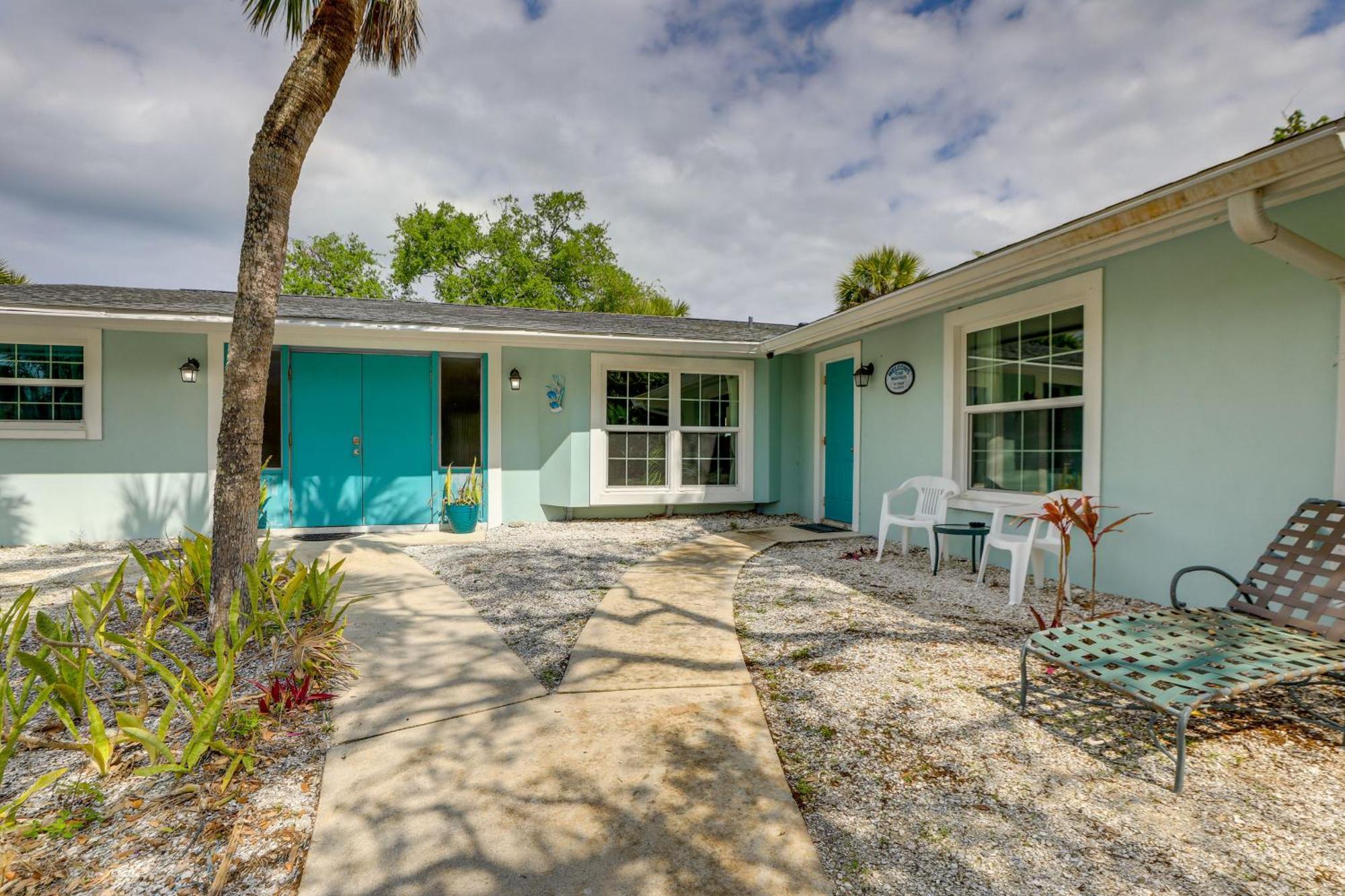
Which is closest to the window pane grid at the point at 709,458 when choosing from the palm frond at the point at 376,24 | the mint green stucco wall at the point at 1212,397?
the mint green stucco wall at the point at 1212,397

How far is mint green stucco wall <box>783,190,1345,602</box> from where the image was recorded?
3027mm

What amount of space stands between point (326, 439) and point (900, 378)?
633 centimetres

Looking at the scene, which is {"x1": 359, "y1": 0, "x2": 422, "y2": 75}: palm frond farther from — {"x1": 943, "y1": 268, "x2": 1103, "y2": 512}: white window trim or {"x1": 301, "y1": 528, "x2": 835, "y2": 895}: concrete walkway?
{"x1": 943, "y1": 268, "x2": 1103, "y2": 512}: white window trim

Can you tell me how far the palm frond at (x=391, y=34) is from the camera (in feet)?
13.5

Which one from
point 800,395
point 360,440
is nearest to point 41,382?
point 360,440

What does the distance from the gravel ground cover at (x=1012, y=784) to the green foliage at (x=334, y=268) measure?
24.9m

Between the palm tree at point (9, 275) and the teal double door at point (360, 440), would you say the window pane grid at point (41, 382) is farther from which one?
the palm tree at point (9, 275)

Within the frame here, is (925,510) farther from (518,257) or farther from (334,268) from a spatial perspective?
(334,268)

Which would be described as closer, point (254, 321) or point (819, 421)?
point (254, 321)

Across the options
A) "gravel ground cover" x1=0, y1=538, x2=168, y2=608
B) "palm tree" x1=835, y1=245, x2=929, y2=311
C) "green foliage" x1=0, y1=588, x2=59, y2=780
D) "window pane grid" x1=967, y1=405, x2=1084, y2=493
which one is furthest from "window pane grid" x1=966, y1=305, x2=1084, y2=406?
"palm tree" x1=835, y1=245, x2=929, y2=311

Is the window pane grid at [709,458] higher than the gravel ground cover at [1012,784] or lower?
higher

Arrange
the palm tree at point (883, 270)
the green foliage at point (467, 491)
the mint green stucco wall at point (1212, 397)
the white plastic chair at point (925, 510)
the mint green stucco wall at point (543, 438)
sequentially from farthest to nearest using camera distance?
the palm tree at point (883, 270) → the mint green stucco wall at point (543, 438) → the green foliage at point (467, 491) → the white plastic chair at point (925, 510) → the mint green stucco wall at point (1212, 397)

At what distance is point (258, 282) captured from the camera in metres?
2.88

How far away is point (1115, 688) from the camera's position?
2.00 m
